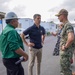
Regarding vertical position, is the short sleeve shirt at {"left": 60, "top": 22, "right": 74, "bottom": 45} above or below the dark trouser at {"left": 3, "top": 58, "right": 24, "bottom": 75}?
above

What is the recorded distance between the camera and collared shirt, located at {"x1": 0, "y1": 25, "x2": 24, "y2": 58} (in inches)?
168

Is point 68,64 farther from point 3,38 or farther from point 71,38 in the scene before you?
point 3,38

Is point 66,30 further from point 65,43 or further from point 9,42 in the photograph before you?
point 9,42

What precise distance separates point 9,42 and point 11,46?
0.08m

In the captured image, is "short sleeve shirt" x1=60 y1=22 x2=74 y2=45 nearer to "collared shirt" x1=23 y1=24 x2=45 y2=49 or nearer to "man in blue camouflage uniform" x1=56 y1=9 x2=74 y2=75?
"man in blue camouflage uniform" x1=56 y1=9 x2=74 y2=75

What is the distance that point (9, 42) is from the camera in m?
4.29

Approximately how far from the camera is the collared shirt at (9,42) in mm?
4270

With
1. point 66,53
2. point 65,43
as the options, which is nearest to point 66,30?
point 65,43

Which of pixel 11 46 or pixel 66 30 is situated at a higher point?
pixel 66 30

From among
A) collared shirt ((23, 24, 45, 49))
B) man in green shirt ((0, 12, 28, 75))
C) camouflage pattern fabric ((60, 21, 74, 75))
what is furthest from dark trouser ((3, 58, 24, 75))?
collared shirt ((23, 24, 45, 49))

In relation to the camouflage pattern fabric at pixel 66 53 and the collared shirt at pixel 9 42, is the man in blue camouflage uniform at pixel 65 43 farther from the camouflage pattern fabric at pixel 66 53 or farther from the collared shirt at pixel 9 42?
the collared shirt at pixel 9 42

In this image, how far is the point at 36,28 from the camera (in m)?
6.38

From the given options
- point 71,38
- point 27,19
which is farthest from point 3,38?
point 27,19

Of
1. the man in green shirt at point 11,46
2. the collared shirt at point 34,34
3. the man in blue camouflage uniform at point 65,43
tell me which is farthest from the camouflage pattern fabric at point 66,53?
the man in green shirt at point 11,46
